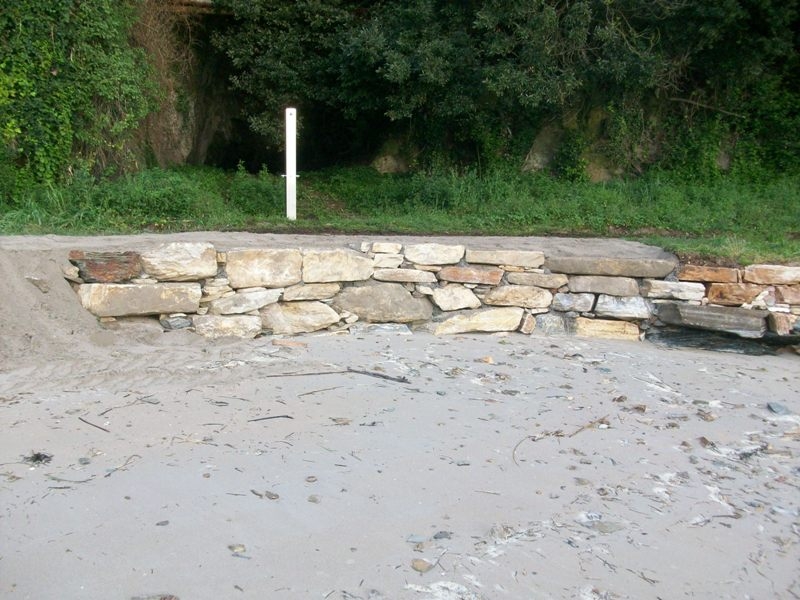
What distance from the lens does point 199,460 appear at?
3.90 m

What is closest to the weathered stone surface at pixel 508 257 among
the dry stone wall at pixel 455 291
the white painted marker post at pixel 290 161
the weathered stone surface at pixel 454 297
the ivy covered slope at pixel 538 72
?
the dry stone wall at pixel 455 291

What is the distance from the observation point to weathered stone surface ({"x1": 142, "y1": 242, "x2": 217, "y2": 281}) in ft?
20.3

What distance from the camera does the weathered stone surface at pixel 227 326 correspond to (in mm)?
6312

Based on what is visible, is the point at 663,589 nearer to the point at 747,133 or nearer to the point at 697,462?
the point at 697,462

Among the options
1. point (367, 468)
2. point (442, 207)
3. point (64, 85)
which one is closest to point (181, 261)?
point (367, 468)

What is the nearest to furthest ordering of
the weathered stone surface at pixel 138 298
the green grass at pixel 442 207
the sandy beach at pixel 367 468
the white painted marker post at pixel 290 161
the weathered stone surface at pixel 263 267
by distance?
the sandy beach at pixel 367 468 → the weathered stone surface at pixel 138 298 → the weathered stone surface at pixel 263 267 → the green grass at pixel 442 207 → the white painted marker post at pixel 290 161

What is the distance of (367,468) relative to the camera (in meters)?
3.95

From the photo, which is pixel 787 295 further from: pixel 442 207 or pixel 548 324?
pixel 442 207

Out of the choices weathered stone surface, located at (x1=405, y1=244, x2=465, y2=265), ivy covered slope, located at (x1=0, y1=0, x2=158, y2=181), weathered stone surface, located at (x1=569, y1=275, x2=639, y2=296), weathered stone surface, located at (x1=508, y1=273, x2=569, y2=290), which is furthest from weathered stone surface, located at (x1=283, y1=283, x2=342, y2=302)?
ivy covered slope, located at (x1=0, y1=0, x2=158, y2=181)

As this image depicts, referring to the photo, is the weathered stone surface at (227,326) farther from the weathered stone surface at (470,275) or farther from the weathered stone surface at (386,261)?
the weathered stone surface at (470,275)

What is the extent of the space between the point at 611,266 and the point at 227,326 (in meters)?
3.57

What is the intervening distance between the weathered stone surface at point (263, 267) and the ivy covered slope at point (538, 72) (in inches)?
188

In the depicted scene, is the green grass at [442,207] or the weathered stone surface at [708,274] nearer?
the weathered stone surface at [708,274]

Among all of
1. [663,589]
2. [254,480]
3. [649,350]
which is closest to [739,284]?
[649,350]
